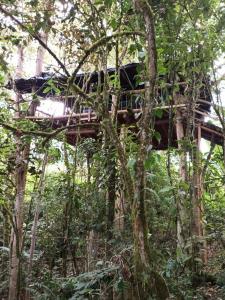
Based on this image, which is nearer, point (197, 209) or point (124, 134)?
point (124, 134)

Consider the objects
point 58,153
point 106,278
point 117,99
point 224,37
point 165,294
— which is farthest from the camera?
point 224,37

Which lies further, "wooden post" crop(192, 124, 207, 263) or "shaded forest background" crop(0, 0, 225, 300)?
"wooden post" crop(192, 124, 207, 263)

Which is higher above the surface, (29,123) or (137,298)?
(29,123)

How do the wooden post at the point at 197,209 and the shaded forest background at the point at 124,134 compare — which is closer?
the shaded forest background at the point at 124,134

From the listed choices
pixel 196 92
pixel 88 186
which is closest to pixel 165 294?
pixel 88 186

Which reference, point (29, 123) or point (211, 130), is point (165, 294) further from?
point (211, 130)

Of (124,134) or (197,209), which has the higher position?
(124,134)

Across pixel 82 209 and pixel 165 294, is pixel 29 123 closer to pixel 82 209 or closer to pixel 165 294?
pixel 82 209

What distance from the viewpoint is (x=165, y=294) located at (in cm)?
290

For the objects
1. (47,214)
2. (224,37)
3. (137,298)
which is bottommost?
(137,298)

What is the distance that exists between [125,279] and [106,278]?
32cm

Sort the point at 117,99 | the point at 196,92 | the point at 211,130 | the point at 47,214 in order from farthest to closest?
the point at 211,130
the point at 47,214
the point at 196,92
the point at 117,99

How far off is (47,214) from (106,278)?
610cm

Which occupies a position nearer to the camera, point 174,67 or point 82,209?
point 174,67
